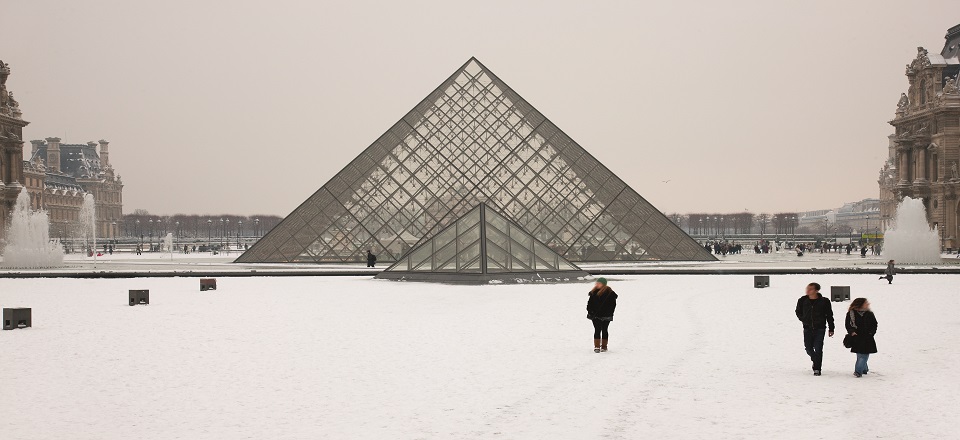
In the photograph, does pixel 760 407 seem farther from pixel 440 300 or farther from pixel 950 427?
pixel 440 300

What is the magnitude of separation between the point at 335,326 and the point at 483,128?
93.7ft

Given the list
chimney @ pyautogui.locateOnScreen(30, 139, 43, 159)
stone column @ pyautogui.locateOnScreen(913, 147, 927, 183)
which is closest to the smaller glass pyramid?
stone column @ pyautogui.locateOnScreen(913, 147, 927, 183)

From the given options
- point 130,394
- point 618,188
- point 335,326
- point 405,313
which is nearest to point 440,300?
point 405,313

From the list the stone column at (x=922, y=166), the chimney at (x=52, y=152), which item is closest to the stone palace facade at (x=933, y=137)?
the stone column at (x=922, y=166)

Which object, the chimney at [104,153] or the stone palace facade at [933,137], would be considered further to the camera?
the chimney at [104,153]

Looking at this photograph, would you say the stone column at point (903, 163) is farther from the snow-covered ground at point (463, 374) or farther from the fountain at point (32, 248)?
the fountain at point (32, 248)

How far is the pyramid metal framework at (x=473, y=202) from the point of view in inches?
1563

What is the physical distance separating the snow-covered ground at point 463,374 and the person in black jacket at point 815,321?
253 millimetres

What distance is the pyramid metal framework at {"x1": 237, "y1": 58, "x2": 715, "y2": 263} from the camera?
39.7 m

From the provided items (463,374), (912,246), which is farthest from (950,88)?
(463,374)

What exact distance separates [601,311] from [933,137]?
5923 centimetres

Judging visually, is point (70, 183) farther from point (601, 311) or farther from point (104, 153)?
point (601, 311)

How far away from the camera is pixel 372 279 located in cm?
2841

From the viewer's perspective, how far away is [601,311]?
38.5 ft
